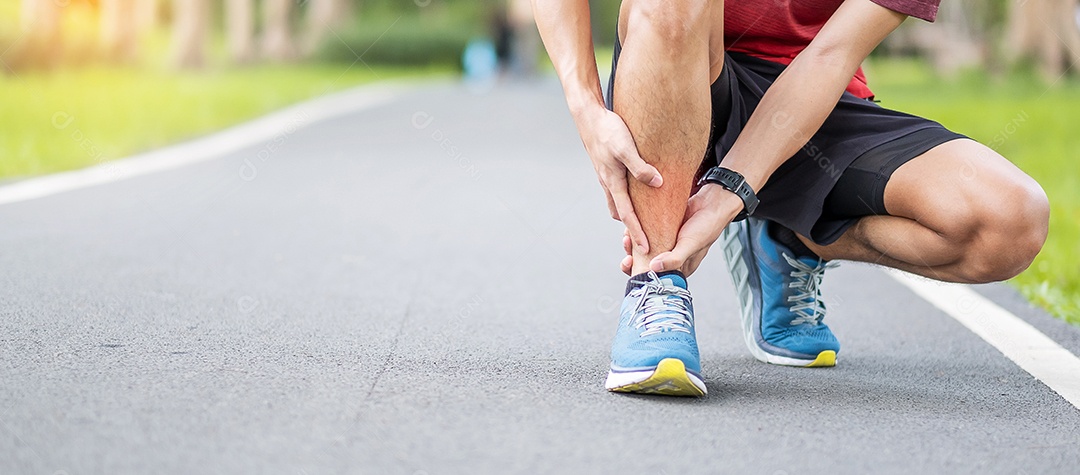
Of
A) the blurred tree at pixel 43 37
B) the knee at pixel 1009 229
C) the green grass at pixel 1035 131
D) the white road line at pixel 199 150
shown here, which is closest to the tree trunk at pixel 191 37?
the blurred tree at pixel 43 37

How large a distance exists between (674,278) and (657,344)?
195 mm

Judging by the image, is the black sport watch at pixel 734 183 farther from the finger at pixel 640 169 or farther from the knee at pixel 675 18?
the knee at pixel 675 18

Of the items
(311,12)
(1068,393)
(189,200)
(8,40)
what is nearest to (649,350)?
(1068,393)

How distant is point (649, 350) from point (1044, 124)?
421 inches

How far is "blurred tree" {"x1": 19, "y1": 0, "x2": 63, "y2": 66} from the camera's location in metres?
21.1

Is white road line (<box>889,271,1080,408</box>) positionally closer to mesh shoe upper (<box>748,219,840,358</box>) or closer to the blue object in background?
mesh shoe upper (<box>748,219,840,358</box>)

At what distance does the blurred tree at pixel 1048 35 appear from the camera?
21.8 m

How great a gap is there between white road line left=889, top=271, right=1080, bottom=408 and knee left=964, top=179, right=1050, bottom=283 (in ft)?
1.23

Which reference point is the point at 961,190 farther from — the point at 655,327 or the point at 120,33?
the point at 120,33

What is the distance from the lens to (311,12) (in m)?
41.5

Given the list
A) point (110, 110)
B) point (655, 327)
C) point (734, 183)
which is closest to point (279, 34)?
point (110, 110)

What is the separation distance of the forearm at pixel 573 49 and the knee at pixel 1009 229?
3.10 ft

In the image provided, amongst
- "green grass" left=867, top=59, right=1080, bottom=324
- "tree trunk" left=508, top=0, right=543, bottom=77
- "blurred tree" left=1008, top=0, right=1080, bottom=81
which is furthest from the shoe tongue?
"tree trunk" left=508, top=0, right=543, bottom=77

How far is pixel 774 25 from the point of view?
3279mm
